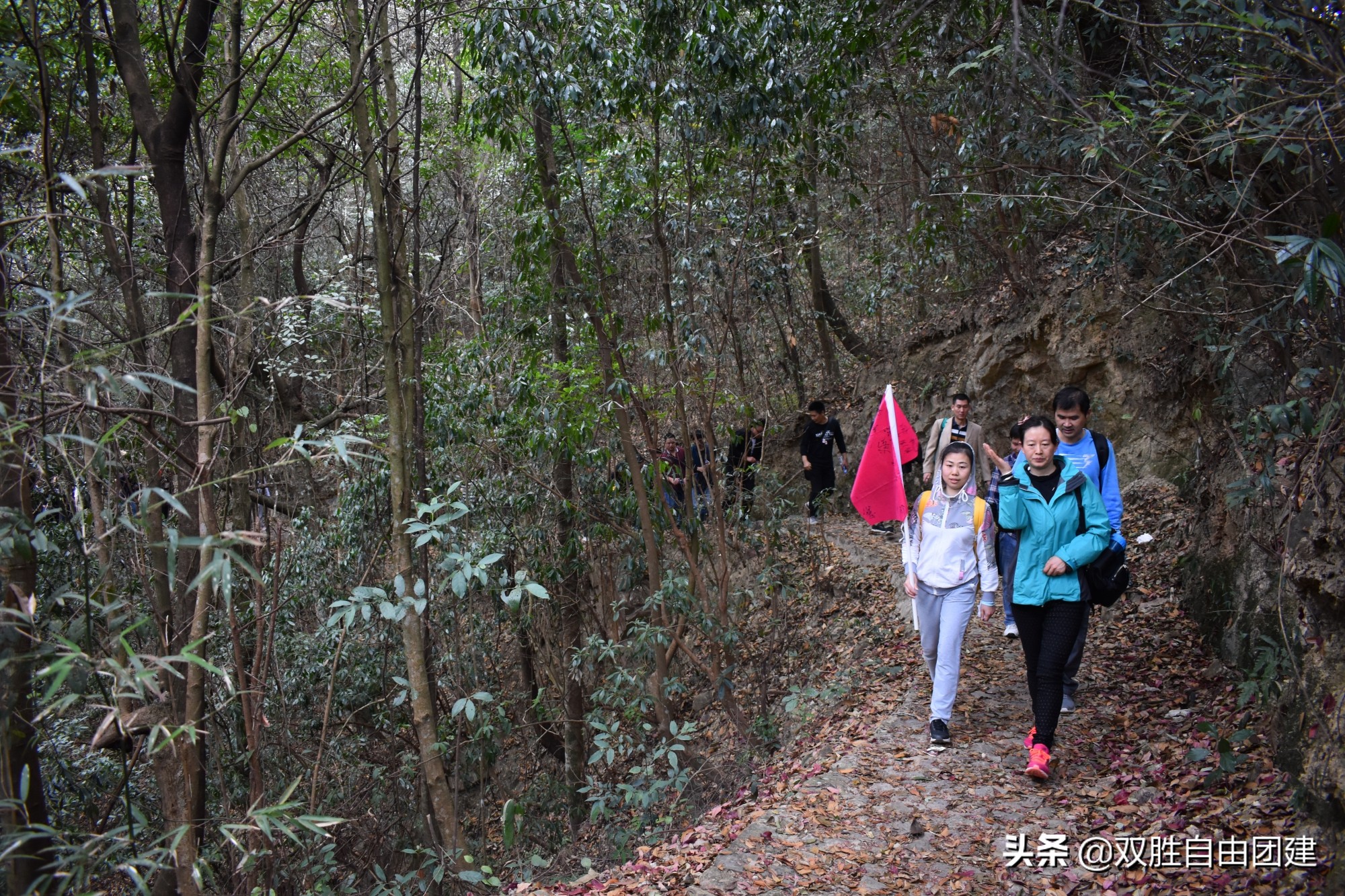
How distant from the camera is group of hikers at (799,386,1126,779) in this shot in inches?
190

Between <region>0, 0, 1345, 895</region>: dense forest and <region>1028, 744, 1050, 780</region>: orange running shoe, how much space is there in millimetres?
1749

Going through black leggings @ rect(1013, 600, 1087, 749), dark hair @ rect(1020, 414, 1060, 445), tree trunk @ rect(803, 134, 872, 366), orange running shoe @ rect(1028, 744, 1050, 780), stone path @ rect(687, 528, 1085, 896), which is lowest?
stone path @ rect(687, 528, 1085, 896)

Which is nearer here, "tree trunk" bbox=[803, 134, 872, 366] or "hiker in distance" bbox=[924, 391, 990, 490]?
"hiker in distance" bbox=[924, 391, 990, 490]

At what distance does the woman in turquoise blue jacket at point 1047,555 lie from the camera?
479cm

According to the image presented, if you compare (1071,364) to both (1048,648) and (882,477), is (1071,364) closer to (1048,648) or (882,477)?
(882,477)

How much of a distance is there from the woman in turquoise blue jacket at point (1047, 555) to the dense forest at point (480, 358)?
34.5 inches

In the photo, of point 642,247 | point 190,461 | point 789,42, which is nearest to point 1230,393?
point 789,42

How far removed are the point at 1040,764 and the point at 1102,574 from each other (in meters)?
1.15

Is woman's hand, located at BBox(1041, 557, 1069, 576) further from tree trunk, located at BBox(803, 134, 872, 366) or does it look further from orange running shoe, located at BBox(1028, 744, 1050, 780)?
tree trunk, located at BBox(803, 134, 872, 366)

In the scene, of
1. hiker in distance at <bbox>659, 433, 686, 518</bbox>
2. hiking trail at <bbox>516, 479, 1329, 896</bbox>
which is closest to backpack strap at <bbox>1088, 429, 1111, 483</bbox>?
hiking trail at <bbox>516, 479, 1329, 896</bbox>

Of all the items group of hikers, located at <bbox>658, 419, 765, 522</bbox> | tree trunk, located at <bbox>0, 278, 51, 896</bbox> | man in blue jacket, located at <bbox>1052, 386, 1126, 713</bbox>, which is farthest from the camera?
group of hikers, located at <bbox>658, 419, 765, 522</bbox>

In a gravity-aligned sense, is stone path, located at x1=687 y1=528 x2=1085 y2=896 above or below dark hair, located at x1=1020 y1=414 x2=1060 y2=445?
below

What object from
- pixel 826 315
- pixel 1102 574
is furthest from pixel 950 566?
pixel 826 315

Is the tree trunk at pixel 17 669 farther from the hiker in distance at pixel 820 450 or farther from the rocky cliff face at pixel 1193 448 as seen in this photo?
the hiker in distance at pixel 820 450
